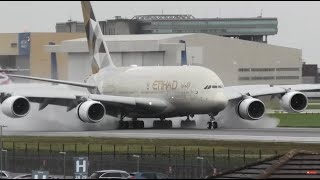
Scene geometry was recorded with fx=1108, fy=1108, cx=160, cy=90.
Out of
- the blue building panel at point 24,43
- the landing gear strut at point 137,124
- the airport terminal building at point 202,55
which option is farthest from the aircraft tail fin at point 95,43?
the blue building panel at point 24,43

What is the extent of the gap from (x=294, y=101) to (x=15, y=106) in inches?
888

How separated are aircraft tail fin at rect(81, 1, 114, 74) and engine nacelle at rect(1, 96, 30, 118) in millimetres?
16311

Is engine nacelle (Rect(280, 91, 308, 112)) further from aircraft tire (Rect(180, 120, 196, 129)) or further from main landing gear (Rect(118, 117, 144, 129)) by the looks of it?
main landing gear (Rect(118, 117, 144, 129))

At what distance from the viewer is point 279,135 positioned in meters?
77.0

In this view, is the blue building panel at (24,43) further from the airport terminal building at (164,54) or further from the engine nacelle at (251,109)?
the engine nacelle at (251,109)

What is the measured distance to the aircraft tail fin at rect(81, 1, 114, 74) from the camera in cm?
10212

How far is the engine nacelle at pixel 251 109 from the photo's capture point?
87438 mm

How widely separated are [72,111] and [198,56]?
220 feet

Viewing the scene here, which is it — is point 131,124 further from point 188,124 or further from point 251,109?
point 251,109

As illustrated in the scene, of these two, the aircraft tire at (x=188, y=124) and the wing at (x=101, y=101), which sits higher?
the wing at (x=101, y=101)

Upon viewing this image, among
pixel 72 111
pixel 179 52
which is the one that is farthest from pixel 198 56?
pixel 72 111

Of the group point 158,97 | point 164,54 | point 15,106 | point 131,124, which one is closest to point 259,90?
point 158,97

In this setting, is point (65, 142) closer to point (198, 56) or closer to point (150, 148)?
point (150, 148)

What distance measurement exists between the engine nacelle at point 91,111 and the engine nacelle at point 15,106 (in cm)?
419
